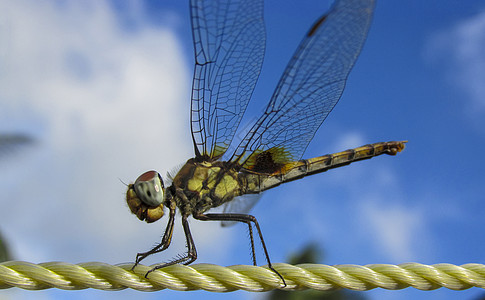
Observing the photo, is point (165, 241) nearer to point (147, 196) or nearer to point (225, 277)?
point (147, 196)

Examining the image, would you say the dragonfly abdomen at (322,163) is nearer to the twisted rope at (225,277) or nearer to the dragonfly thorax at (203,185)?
the dragonfly thorax at (203,185)

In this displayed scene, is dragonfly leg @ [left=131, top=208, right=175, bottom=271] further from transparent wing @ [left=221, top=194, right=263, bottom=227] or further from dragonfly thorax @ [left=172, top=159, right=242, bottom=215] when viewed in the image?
transparent wing @ [left=221, top=194, right=263, bottom=227]

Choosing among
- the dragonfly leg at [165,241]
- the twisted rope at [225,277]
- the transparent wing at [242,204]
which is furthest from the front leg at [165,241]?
the transparent wing at [242,204]

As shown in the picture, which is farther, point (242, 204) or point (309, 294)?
point (309, 294)

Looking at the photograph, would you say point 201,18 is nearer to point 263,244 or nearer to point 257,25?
point 257,25

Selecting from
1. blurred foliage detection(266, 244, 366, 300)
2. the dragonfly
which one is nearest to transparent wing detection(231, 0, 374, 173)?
the dragonfly

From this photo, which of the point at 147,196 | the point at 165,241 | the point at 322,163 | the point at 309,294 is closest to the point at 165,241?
the point at 165,241
